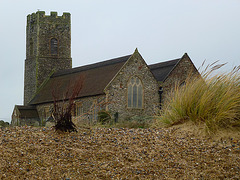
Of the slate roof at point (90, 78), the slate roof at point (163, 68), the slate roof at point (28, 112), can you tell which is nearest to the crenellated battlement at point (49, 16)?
the slate roof at point (90, 78)

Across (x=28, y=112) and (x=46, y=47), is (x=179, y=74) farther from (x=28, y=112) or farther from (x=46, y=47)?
(x=46, y=47)

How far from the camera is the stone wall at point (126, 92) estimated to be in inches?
987

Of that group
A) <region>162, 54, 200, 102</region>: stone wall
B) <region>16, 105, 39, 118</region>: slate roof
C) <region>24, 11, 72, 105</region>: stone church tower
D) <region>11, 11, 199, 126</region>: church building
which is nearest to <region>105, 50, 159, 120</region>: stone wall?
<region>11, 11, 199, 126</region>: church building

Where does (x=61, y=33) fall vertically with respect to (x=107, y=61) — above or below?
above

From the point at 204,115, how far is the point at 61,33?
31.6 metres

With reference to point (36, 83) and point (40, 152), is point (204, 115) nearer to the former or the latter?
point (40, 152)

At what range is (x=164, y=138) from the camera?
27.1 ft

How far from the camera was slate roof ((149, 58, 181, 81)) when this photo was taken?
2839 cm

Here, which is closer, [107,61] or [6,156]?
[6,156]

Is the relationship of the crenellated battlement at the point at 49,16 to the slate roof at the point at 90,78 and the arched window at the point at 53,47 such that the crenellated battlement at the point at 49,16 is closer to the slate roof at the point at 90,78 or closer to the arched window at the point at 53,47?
the arched window at the point at 53,47

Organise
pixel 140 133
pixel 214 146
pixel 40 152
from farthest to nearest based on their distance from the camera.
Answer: pixel 140 133 → pixel 214 146 → pixel 40 152

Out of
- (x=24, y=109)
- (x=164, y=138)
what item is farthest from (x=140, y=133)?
(x=24, y=109)

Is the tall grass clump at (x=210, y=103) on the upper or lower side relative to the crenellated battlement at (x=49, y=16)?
lower

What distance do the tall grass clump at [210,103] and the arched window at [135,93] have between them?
53.7ft
